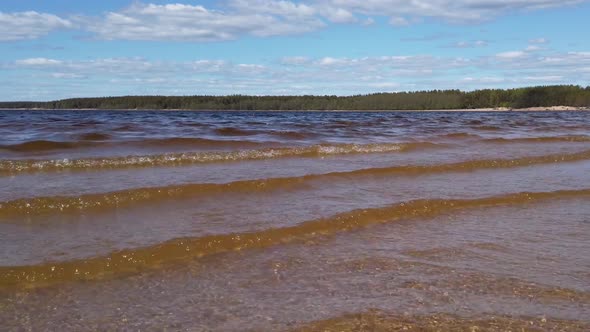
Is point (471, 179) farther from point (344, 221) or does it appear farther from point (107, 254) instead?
point (107, 254)

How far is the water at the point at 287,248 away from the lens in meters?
3.65

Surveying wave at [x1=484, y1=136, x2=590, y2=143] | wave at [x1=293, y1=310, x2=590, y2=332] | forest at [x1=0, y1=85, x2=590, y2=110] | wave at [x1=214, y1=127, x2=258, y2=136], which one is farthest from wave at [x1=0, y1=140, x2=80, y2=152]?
forest at [x1=0, y1=85, x2=590, y2=110]

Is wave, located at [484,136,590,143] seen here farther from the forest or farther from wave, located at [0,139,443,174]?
the forest

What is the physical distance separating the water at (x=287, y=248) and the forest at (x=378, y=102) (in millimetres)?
95706

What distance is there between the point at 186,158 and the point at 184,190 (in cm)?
386

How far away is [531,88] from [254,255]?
389 ft

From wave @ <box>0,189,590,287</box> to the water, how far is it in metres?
0.02

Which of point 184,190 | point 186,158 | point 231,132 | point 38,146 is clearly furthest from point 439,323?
point 231,132

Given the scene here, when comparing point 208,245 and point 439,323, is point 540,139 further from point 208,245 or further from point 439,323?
point 439,323

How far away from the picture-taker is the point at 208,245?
5273mm

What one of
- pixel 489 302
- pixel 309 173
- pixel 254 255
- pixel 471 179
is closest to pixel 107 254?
pixel 254 255

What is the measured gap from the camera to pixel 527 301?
12.7ft

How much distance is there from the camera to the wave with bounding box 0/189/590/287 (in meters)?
4.41

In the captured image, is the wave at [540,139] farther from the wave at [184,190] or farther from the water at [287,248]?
the water at [287,248]
